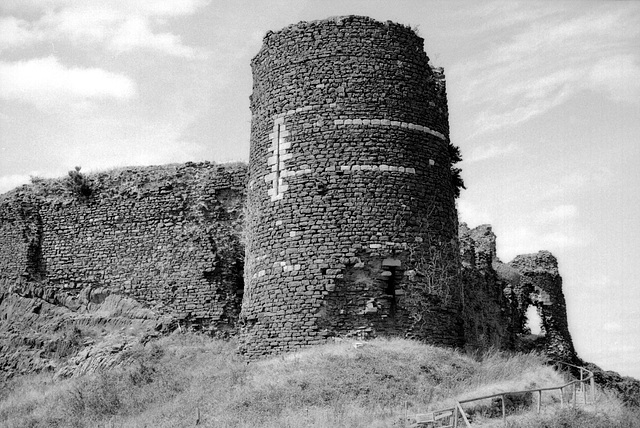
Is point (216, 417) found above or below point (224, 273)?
below

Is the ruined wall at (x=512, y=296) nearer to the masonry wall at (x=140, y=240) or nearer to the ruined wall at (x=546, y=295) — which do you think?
the ruined wall at (x=546, y=295)

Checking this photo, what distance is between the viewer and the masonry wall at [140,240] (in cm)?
2598

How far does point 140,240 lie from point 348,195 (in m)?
6.98

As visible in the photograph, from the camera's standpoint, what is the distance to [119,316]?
26719 mm

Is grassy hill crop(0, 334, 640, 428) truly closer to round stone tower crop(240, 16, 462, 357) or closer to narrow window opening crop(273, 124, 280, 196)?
round stone tower crop(240, 16, 462, 357)

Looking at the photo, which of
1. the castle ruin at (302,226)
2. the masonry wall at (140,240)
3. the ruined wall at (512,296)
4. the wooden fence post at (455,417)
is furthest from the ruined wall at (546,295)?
the wooden fence post at (455,417)

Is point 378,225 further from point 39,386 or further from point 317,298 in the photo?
point 39,386

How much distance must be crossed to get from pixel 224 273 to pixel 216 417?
21.5 ft

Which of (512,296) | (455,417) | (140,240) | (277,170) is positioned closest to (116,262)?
(140,240)

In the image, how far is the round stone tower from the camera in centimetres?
2195

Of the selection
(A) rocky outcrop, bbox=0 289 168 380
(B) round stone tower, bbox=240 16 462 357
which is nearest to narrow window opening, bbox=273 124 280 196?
(B) round stone tower, bbox=240 16 462 357

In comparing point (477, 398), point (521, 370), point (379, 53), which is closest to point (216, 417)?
point (477, 398)

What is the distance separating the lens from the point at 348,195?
22266mm

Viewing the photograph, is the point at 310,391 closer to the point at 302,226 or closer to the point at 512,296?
the point at 302,226
